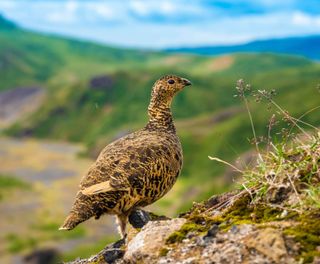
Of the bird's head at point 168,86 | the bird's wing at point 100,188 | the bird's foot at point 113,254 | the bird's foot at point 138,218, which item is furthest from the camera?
the bird's head at point 168,86

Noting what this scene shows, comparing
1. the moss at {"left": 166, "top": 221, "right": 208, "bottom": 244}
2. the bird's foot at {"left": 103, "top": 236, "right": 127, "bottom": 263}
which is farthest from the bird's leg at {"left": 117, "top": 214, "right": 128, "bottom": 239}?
the moss at {"left": 166, "top": 221, "right": 208, "bottom": 244}

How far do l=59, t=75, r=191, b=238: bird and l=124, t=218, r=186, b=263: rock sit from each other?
4.43 ft

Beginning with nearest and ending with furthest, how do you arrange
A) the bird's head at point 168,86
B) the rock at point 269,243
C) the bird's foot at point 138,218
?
the rock at point 269,243, the bird's foot at point 138,218, the bird's head at point 168,86

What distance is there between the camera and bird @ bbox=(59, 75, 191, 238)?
8.91m

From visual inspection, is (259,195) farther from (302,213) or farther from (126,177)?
(126,177)

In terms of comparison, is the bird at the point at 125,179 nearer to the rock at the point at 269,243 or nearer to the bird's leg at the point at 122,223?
the bird's leg at the point at 122,223

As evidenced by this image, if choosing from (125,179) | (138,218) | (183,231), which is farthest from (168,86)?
(183,231)

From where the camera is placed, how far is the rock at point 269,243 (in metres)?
6.24

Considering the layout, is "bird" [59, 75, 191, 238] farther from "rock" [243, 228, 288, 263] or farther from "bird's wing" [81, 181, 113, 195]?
"rock" [243, 228, 288, 263]

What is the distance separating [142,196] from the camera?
358 inches

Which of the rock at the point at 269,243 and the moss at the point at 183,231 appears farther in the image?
the moss at the point at 183,231

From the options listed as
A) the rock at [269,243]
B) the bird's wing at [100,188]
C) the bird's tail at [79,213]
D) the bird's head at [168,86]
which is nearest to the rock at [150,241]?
the rock at [269,243]

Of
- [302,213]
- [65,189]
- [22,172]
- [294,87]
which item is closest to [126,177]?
[302,213]

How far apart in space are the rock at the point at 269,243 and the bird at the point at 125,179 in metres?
2.70
